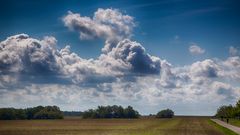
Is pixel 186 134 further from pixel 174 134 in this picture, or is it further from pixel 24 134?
pixel 24 134

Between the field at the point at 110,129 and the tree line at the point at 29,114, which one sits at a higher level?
the tree line at the point at 29,114

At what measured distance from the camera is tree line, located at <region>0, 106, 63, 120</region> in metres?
177

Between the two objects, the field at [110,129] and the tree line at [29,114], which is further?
the tree line at [29,114]

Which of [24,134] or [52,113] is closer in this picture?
[24,134]

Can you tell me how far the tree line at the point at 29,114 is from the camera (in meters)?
177

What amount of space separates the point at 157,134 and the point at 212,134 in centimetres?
759

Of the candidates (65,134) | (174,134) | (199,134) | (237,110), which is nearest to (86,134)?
(65,134)

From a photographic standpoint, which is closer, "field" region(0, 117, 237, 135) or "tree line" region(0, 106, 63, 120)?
"field" region(0, 117, 237, 135)

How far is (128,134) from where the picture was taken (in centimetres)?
5525

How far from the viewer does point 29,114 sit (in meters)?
194

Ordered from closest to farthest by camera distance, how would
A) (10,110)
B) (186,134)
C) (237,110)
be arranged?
1. (186,134)
2. (237,110)
3. (10,110)

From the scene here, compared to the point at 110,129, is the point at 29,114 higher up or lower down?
higher up

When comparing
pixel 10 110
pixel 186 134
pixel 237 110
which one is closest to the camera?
pixel 186 134

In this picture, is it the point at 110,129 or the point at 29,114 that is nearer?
the point at 110,129
